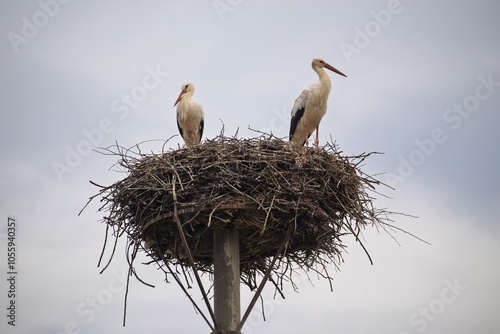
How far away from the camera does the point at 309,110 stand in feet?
32.0

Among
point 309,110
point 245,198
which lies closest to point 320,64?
point 309,110

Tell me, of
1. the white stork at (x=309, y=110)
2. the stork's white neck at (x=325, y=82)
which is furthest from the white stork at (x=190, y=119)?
the stork's white neck at (x=325, y=82)

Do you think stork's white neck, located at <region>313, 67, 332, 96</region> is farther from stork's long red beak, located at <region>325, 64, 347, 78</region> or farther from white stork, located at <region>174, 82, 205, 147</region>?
white stork, located at <region>174, 82, 205, 147</region>

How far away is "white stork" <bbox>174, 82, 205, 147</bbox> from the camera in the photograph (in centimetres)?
1064

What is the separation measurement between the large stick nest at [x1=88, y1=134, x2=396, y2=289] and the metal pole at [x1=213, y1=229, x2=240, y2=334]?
135 mm

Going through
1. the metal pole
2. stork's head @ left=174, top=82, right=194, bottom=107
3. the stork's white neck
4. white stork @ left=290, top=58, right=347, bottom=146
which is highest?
stork's head @ left=174, top=82, right=194, bottom=107

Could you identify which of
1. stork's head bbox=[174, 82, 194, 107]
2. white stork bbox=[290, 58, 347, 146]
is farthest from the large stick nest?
stork's head bbox=[174, 82, 194, 107]

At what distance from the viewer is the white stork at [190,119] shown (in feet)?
34.9

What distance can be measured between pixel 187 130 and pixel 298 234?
3932 mm

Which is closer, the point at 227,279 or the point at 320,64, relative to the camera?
the point at 227,279

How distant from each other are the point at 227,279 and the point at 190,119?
406 centimetres

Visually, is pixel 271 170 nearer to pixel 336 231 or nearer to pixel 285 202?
pixel 285 202

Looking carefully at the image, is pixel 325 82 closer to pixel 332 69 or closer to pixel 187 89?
pixel 332 69

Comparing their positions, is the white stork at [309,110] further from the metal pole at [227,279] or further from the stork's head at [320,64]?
the metal pole at [227,279]
